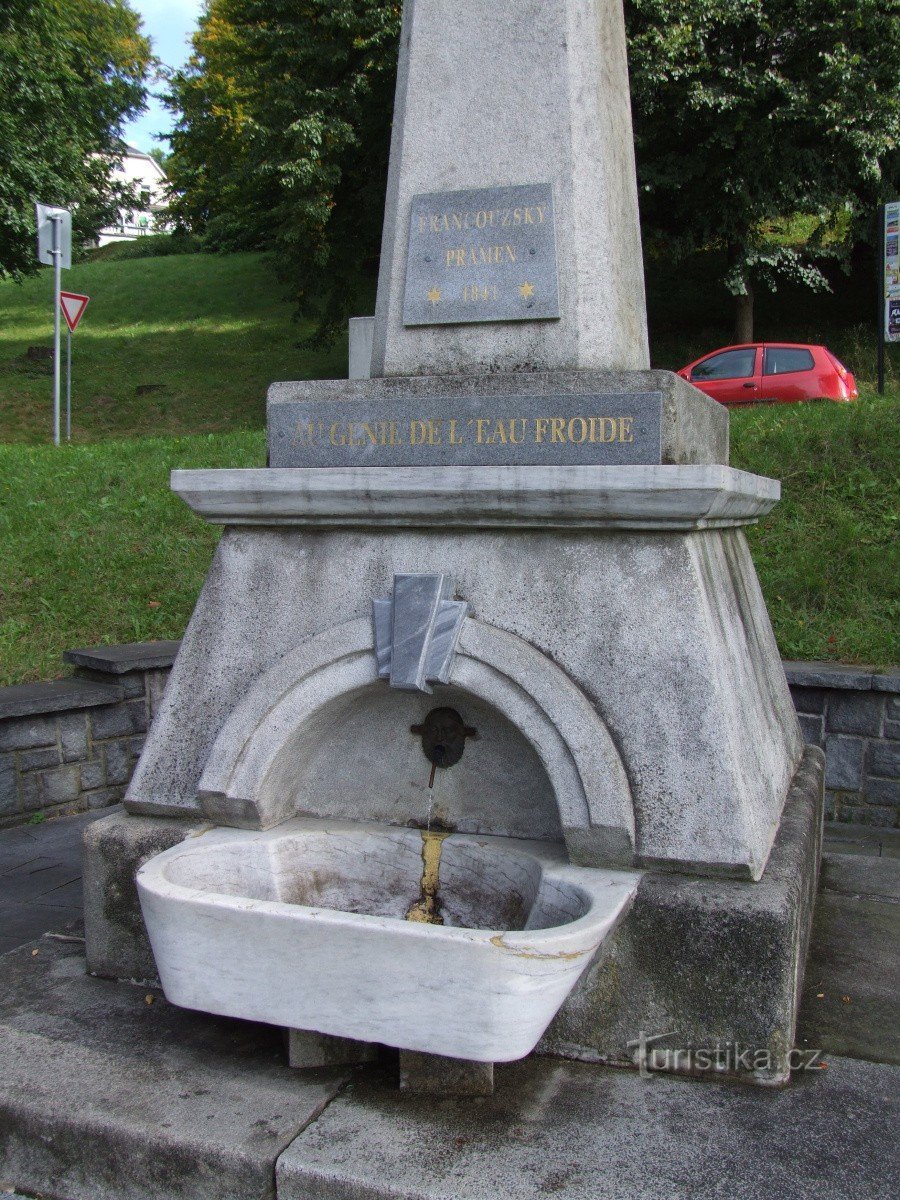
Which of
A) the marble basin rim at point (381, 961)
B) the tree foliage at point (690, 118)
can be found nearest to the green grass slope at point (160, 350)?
the tree foliage at point (690, 118)

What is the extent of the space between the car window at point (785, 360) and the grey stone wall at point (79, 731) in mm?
9696

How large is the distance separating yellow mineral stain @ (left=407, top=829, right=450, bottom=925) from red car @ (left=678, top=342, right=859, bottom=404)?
10945 mm

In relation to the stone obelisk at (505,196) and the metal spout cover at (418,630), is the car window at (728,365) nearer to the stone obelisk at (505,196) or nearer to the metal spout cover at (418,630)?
the stone obelisk at (505,196)

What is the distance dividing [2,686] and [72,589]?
1.09 metres

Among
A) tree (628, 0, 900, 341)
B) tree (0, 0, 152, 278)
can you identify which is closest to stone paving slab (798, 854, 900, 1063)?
tree (628, 0, 900, 341)

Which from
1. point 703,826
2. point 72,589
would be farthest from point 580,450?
point 72,589

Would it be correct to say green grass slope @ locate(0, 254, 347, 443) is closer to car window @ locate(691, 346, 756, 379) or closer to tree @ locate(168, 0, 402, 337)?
tree @ locate(168, 0, 402, 337)

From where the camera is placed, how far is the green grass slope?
20.3 m

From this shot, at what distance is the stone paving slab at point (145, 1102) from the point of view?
2242 millimetres

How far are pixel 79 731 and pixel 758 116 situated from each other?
14406 mm

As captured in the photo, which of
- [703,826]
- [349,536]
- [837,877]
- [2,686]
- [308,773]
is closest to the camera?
[703,826]

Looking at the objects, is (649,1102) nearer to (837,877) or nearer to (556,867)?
(556,867)

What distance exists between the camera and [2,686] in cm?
574

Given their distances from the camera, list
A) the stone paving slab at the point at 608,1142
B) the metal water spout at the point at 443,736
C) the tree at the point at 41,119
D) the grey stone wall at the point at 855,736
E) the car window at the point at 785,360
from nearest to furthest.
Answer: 1. the stone paving slab at the point at 608,1142
2. the metal water spout at the point at 443,736
3. the grey stone wall at the point at 855,736
4. the car window at the point at 785,360
5. the tree at the point at 41,119
